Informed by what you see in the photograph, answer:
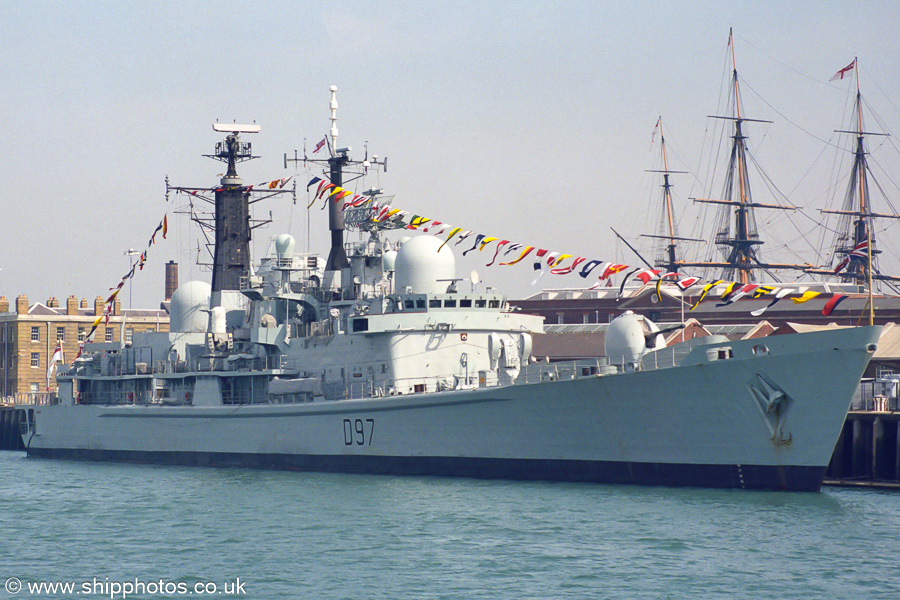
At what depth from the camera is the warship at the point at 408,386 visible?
2353 cm

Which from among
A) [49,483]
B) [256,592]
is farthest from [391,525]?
[49,483]

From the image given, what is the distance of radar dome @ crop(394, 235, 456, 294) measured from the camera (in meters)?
30.7

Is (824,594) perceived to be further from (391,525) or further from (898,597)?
(391,525)

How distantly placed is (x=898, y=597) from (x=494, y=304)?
1665 cm

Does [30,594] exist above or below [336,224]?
below

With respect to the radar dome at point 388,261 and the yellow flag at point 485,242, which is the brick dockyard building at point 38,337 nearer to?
the radar dome at point 388,261

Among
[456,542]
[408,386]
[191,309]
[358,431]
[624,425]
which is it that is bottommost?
[456,542]

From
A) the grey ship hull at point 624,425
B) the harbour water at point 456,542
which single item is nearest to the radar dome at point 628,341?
the grey ship hull at point 624,425

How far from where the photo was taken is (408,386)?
29828 millimetres

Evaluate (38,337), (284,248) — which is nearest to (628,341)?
(284,248)

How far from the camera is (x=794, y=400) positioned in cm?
2316

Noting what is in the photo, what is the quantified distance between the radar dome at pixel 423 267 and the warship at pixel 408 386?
0.04 meters

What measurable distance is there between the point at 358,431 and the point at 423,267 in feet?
16.3

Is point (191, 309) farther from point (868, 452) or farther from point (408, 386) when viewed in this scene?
point (868, 452)
